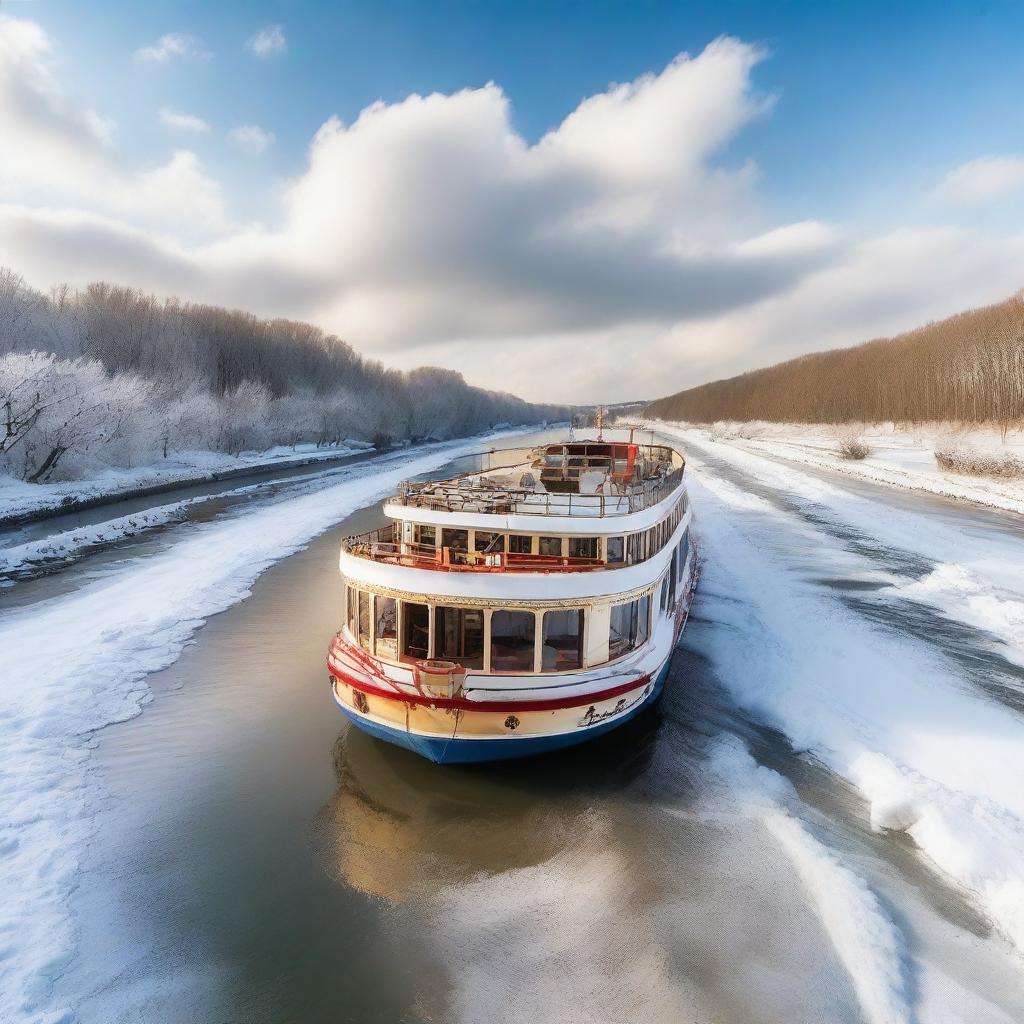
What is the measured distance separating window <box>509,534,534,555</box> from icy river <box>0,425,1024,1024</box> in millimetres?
Answer: 4409

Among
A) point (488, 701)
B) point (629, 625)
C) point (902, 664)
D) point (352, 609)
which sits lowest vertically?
point (902, 664)

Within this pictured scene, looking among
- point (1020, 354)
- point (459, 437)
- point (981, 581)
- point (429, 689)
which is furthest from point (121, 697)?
point (459, 437)

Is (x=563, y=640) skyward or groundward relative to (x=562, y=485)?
groundward

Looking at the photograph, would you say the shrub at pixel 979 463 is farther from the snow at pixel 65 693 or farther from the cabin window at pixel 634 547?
the snow at pixel 65 693

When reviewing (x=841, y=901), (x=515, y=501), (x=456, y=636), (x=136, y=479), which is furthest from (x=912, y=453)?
(x=136, y=479)

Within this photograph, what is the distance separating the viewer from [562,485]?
19047mm

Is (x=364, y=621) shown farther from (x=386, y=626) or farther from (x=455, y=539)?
(x=455, y=539)

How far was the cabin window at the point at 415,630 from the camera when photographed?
41.4 ft

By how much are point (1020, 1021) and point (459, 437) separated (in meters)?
145

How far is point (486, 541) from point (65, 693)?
11304mm

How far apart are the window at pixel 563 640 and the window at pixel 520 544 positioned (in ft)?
4.90

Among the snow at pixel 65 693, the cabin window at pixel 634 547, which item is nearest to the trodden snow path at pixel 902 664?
the cabin window at pixel 634 547

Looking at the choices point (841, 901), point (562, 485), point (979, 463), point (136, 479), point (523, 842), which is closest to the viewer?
point (841, 901)

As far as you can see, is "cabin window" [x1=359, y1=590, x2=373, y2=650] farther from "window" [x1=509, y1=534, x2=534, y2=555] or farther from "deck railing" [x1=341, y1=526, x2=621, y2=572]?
"window" [x1=509, y1=534, x2=534, y2=555]
